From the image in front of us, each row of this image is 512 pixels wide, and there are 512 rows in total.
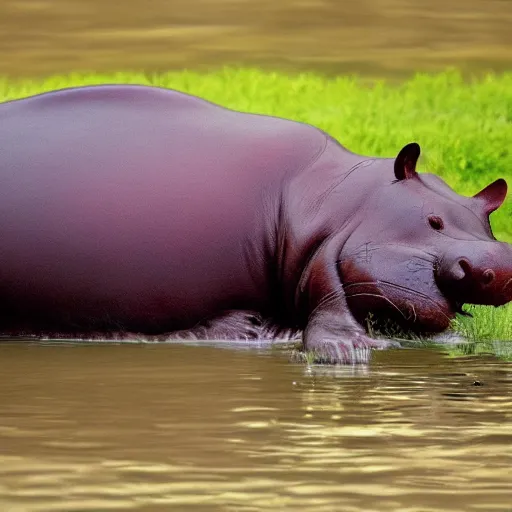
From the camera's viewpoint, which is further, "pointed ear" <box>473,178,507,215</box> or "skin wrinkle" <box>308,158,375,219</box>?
"pointed ear" <box>473,178,507,215</box>

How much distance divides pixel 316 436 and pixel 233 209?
329cm

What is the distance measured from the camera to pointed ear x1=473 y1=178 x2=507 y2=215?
25.9 ft

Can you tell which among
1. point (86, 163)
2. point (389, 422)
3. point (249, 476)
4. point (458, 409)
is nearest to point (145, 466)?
point (249, 476)

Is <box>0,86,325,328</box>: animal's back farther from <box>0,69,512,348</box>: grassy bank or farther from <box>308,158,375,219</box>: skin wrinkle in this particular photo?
<box>0,69,512,348</box>: grassy bank

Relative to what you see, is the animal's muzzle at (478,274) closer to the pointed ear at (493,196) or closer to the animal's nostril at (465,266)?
the animal's nostril at (465,266)

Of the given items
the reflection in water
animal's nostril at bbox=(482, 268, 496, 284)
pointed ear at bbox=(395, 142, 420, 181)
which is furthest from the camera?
pointed ear at bbox=(395, 142, 420, 181)

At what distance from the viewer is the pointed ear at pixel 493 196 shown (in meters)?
7.88

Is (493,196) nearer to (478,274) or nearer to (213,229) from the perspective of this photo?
(478,274)

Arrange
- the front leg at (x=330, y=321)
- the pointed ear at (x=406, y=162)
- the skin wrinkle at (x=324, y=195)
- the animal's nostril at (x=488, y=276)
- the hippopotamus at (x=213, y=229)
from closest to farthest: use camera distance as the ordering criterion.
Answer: the front leg at (x=330, y=321)
the animal's nostril at (x=488, y=276)
the hippopotamus at (x=213, y=229)
the pointed ear at (x=406, y=162)
the skin wrinkle at (x=324, y=195)

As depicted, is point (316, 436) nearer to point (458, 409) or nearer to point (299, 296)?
point (458, 409)

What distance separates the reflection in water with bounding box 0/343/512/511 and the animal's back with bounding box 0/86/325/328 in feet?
2.90

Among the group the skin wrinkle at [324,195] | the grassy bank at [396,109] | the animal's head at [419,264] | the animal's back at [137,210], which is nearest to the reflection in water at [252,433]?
the animal's head at [419,264]

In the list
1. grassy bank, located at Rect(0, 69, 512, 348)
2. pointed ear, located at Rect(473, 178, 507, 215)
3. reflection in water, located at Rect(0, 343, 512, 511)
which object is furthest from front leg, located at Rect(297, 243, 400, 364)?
grassy bank, located at Rect(0, 69, 512, 348)

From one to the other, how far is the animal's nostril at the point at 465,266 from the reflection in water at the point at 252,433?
478 millimetres
